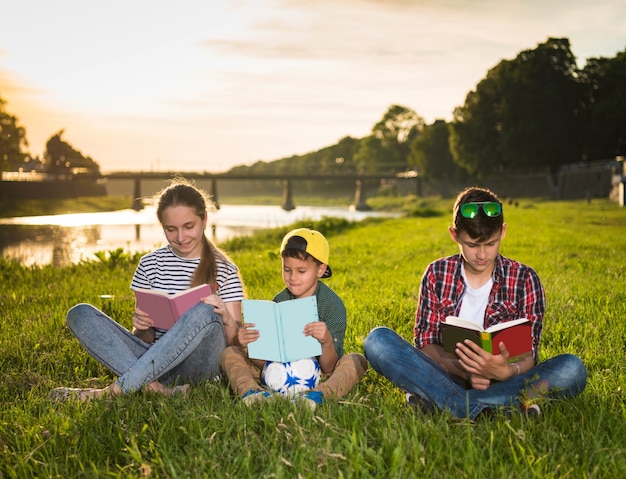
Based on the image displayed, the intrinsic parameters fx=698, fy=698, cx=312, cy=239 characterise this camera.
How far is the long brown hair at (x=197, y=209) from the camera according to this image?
4.64 metres

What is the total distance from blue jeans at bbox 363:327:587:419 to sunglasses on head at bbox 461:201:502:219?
832 millimetres

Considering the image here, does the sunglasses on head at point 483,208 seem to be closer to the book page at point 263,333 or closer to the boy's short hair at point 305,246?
the boy's short hair at point 305,246

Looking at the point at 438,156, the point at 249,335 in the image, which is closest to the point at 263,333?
the point at 249,335

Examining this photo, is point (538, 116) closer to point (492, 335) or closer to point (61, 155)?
point (492, 335)

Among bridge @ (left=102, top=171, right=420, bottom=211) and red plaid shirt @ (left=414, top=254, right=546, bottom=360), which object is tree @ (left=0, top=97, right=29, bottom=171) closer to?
bridge @ (left=102, top=171, right=420, bottom=211)

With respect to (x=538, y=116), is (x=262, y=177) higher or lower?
lower

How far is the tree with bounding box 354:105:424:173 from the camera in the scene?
372 feet

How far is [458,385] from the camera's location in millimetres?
4055

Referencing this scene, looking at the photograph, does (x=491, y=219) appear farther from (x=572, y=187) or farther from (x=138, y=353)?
(x=572, y=187)

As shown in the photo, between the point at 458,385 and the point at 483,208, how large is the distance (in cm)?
104

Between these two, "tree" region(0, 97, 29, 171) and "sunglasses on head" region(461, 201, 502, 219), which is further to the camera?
"tree" region(0, 97, 29, 171)

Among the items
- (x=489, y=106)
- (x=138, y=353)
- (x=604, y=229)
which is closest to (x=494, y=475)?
(x=138, y=353)

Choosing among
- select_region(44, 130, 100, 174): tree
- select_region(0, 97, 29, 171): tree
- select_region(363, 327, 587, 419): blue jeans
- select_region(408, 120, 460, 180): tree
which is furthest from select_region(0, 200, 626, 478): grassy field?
select_region(44, 130, 100, 174): tree

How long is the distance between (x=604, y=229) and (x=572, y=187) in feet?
112
